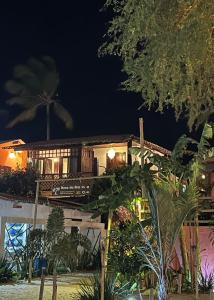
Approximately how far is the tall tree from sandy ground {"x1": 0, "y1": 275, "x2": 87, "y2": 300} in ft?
18.4

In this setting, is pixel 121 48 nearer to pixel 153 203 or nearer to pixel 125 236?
pixel 153 203

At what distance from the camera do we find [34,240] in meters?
12.2

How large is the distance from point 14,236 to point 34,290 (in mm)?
5214

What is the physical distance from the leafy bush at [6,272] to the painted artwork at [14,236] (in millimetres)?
1757

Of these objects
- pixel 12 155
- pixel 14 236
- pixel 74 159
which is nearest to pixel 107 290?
pixel 14 236

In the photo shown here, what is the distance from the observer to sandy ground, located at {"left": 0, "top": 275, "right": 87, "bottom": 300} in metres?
13.1

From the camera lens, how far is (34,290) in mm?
14664

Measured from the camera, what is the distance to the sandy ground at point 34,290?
42.8ft

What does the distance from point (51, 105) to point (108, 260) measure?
3133 cm

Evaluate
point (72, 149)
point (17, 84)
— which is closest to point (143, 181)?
point (72, 149)

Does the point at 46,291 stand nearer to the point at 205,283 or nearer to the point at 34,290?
the point at 34,290

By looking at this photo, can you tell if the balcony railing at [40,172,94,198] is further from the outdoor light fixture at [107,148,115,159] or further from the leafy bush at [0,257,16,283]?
the leafy bush at [0,257,16,283]

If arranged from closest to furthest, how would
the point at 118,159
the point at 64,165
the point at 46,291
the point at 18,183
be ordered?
the point at 46,291 → the point at 18,183 → the point at 118,159 → the point at 64,165

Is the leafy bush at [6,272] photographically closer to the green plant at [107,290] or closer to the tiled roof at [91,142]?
the green plant at [107,290]
